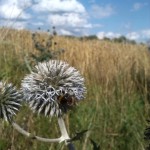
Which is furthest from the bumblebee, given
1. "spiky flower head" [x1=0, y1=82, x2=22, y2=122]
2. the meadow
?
the meadow

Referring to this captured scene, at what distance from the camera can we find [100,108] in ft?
12.1

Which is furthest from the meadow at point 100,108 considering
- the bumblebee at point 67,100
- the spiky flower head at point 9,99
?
the bumblebee at point 67,100

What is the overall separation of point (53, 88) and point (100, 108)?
2325mm

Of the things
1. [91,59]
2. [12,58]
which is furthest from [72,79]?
[91,59]

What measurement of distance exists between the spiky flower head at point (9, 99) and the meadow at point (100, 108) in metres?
0.44

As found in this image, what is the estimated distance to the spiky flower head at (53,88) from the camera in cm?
137

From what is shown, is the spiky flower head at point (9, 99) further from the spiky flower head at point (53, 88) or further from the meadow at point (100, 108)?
the meadow at point (100, 108)

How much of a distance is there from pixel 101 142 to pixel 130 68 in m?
2.22

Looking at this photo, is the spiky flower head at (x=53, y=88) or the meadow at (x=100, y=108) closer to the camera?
the spiky flower head at (x=53, y=88)

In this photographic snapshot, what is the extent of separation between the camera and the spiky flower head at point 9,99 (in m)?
1.46

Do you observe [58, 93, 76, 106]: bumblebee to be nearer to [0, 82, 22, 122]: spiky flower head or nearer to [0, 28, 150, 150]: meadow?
[0, 82, 22, 122]: spiky flower head

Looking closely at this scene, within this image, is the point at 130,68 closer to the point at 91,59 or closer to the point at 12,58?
the point at 91,59

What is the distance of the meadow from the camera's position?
2947mm

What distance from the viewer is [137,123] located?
11.4 feet
